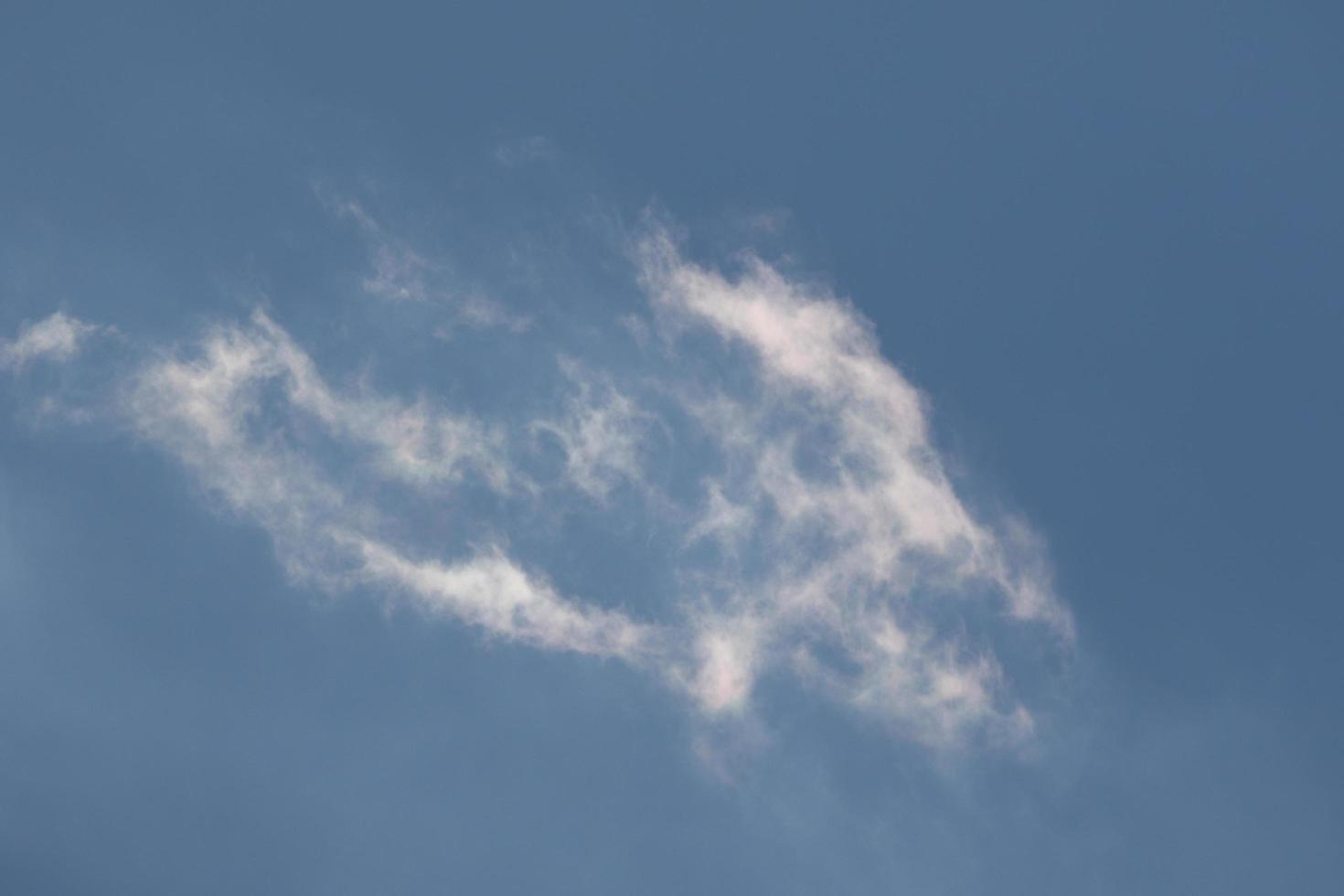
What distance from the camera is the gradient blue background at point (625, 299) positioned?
469 feet

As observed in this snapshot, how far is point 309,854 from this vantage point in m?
143

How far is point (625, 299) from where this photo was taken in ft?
488

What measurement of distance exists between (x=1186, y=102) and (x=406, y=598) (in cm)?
9099

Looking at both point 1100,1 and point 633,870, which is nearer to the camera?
point 633,870

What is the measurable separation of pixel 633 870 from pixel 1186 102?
92.7m

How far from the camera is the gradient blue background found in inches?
5625

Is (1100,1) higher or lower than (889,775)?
higher

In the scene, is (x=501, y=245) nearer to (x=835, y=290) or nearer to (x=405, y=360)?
(x=405, y=360)

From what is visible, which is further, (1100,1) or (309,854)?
(1100,1)

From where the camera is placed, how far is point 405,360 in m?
147

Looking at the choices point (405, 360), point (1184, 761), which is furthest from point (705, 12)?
point (1184, 761)

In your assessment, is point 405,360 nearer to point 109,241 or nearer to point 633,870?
point 109,241

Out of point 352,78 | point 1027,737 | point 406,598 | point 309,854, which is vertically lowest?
point 309,854

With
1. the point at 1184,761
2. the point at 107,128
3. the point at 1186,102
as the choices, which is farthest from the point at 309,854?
the point at 1186,102
